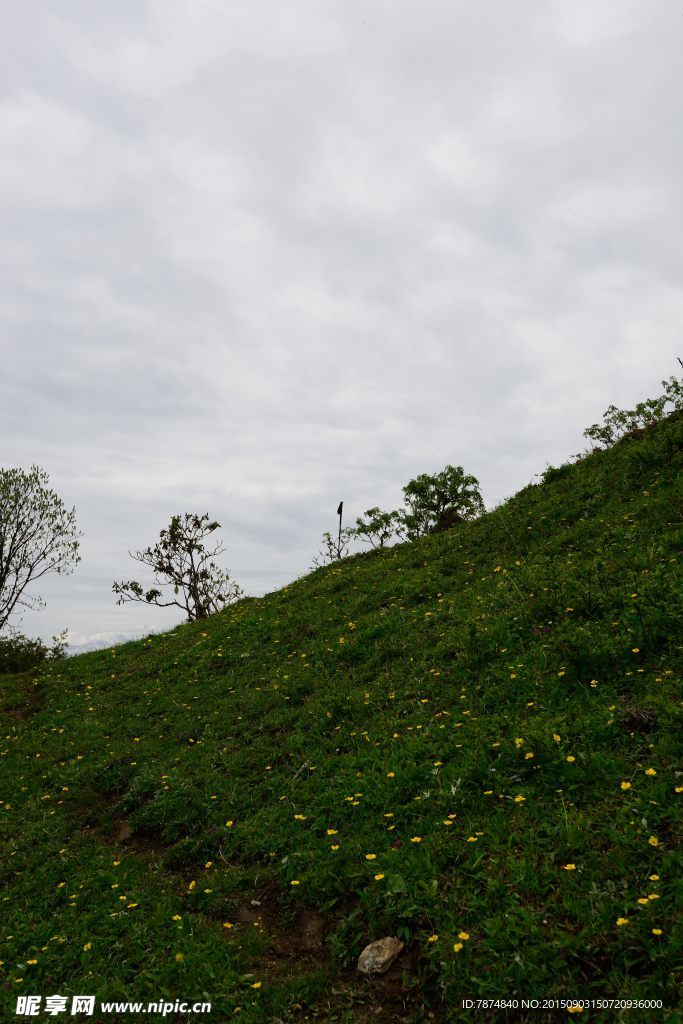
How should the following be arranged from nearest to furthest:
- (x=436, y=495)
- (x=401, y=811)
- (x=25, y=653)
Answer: (x=401, y=811)
(x=25, y=653)
(x=436, y=495)

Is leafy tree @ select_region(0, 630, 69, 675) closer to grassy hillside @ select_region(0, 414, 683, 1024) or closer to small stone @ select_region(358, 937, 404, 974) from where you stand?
grassy hillside @ select_region(0, 414, 683, 1024)

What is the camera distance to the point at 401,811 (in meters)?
6.75

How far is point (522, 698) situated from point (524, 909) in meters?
3.33

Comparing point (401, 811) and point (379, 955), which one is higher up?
point (401, 811)

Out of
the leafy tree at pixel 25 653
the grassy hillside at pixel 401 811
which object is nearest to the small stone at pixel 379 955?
the grassy hillside at pixel 401 811

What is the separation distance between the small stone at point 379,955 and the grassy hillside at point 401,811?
3.9 inches

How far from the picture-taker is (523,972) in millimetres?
4469

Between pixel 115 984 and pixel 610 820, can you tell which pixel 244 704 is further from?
pixel 610 820

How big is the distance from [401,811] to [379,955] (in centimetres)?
169

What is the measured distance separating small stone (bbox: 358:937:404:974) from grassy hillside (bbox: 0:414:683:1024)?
0.10 m

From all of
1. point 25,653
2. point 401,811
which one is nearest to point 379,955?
point 401,811

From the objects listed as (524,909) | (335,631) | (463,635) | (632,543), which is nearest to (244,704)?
(335,631)

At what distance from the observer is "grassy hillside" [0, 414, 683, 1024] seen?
4852 mm

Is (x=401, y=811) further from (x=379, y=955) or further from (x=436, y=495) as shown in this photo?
(x=436, y=495)
